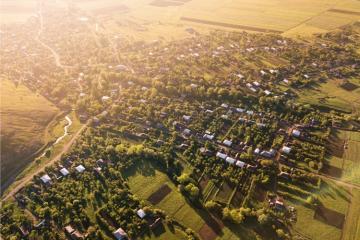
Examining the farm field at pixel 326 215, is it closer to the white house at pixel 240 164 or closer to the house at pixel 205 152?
the white house at pixel 240 164

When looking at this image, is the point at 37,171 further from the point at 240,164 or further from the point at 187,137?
the point at 240,164

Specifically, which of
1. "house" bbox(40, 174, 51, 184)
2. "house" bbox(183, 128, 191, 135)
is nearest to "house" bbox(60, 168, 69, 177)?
"house" bbox(40, 174, 51, 184)

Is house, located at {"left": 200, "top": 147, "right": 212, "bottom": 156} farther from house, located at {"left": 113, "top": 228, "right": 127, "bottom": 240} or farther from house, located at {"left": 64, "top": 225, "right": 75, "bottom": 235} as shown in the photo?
house, located at {"left": 64, "top": 225, "right": 75, "bottom": 235}

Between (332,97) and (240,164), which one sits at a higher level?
(332,97)

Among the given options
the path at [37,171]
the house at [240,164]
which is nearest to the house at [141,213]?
the house at [240,164]

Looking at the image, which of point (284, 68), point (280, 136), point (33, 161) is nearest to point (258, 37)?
point (284, 68)

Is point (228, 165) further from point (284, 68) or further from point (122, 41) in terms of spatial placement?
point (122, 41)

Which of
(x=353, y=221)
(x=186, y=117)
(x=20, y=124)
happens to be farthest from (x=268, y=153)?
(x=20, y=124)
